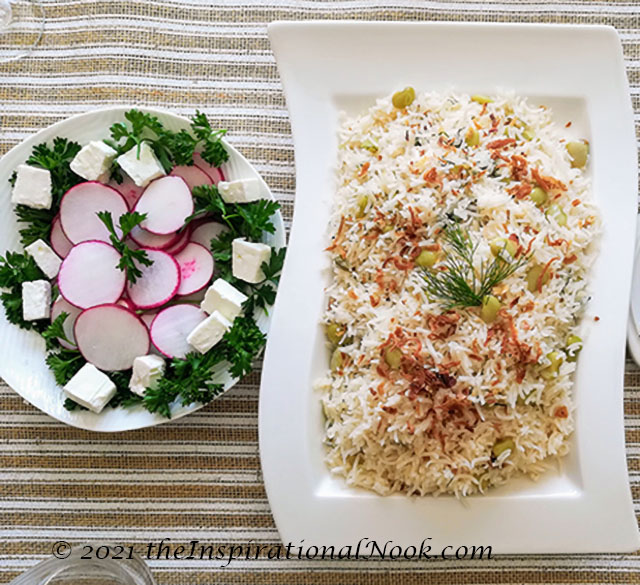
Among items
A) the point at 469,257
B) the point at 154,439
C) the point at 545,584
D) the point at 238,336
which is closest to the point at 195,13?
the point at 238,336

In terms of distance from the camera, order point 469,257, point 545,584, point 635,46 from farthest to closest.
Answer: point 635,46 < point 545,584 < point 469,257

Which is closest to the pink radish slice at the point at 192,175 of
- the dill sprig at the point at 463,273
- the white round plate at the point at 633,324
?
the dill sprig at the point at 463,273

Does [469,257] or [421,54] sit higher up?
[421,54]

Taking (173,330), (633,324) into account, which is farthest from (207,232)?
(633,324)

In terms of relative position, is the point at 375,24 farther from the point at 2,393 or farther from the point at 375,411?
the point at 2,393

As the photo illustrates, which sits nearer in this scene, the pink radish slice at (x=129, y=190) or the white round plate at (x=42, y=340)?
the white round plate at (x=42, y=340)

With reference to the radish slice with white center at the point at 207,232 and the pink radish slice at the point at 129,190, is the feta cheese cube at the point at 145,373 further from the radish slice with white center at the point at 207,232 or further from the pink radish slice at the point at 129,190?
the pink radish slice at the point at 129,190

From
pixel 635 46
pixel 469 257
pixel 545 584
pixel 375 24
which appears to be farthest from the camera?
pixel 635 46
